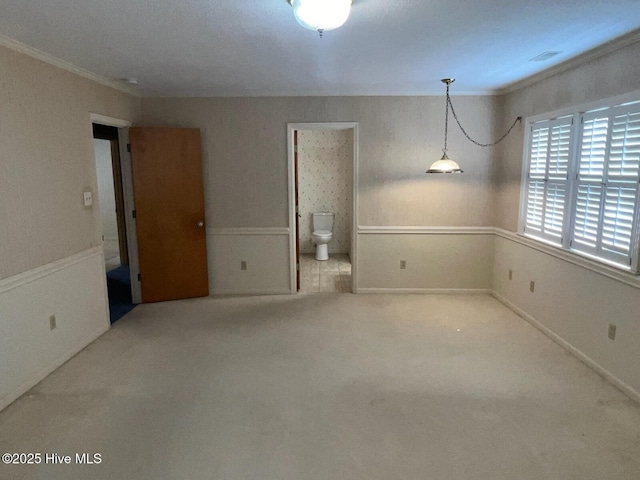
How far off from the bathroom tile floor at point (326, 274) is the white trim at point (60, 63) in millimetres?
2958

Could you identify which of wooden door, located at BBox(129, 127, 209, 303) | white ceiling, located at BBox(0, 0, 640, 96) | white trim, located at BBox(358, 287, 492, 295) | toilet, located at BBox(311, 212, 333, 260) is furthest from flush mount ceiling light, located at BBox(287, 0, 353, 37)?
toilet, located at BBox(311, 212, 333, 260)

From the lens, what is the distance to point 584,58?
305 cm

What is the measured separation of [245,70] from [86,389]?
2.77 metres

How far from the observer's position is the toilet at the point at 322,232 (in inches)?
259

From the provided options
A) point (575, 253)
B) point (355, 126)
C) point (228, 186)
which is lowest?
point (575, 253)

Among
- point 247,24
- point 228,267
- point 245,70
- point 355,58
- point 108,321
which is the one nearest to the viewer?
point 247,24

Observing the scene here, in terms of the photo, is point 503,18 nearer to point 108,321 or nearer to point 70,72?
point 70,72

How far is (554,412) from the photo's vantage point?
2459 millimetres

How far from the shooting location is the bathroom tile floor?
5152 millimetres

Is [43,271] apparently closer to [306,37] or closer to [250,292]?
[250,292]

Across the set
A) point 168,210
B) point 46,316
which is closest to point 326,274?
point 168,210

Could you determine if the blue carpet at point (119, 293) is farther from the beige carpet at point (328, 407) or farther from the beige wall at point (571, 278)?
the beige wall at point (571, 278)

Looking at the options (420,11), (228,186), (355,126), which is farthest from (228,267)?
(420,11)

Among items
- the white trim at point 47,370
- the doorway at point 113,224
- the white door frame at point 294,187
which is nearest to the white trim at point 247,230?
the white door frame at point 294,187
